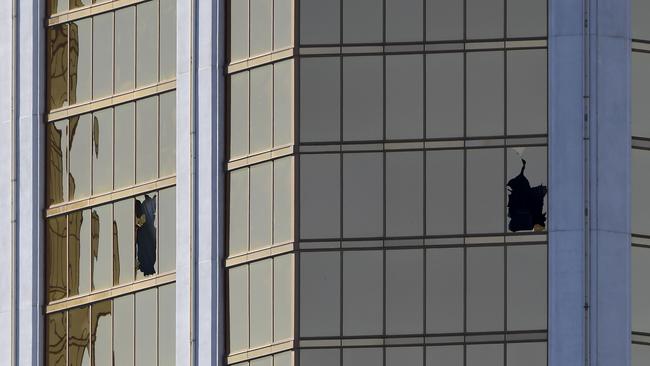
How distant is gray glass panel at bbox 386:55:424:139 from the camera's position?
227 feet

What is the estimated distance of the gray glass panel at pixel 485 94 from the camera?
6881 cm

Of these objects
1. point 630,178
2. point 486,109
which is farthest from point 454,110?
point 630,178

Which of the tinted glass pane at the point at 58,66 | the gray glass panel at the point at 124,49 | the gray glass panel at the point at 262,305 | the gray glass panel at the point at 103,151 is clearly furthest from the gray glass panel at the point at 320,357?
the tinted glass pane at the point at 58,66

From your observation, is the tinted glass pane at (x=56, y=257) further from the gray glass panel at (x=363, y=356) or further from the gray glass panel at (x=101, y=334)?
the gray glass panel at (x=363, y=356)

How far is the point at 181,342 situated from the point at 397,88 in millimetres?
9627

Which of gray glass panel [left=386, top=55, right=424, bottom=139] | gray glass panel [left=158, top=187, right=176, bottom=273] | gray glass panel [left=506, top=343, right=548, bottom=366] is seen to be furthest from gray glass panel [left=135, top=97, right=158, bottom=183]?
gray glass panel [left=506, top=343, right=548, bottom=366]

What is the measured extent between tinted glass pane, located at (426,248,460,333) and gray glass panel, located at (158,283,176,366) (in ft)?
26.0

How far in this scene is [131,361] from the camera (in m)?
72.1

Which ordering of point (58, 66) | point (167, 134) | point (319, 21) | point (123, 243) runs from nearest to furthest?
point (319, 21) < point (167, 134) < point (123, 243) < point (58, 66)

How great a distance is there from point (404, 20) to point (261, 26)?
170 inches

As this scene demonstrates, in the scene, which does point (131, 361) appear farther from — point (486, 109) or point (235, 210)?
point (486, 109)

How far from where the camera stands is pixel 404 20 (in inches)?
2734

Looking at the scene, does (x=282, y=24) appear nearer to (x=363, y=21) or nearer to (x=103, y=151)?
(x=363, y=21)

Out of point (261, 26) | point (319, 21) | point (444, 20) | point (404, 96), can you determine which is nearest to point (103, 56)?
point (261, 26)
